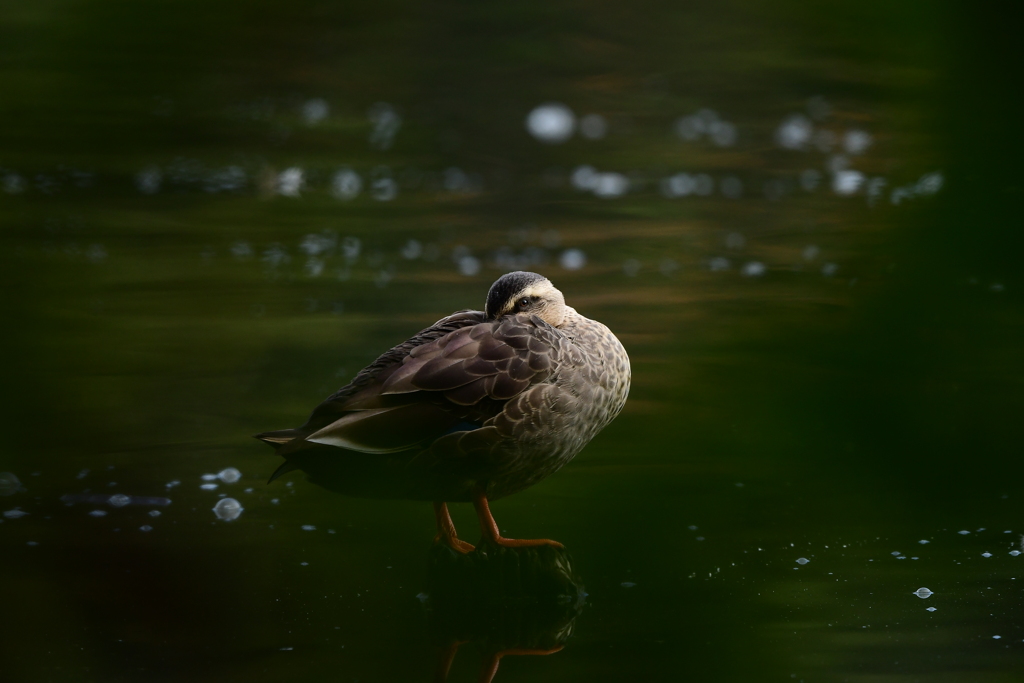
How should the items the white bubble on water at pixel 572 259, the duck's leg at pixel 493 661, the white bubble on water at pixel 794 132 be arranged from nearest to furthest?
the duck's leg at pixel 493 661, the white bubble on water at pixel 572 259, the white bubble on water at pixel 794 132

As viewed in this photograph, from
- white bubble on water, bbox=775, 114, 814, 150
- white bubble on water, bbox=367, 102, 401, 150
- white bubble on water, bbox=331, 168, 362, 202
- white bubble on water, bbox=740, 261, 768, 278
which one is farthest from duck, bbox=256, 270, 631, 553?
white bubble on water, bbox=775, 114, 814, 150

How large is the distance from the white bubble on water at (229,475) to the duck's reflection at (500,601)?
698 mm

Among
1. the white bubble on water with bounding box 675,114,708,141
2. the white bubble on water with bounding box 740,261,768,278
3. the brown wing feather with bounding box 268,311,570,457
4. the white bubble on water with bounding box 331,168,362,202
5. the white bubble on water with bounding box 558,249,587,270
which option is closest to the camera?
the brown wing feather with bounding box 268,311,570,457

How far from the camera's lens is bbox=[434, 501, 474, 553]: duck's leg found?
2297 mm

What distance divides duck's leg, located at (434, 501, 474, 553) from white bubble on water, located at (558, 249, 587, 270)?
273cm

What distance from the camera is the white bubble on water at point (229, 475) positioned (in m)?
2.76

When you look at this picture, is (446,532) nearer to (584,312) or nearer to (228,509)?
(228,509)

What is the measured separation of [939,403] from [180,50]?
7970mm

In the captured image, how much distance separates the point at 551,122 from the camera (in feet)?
27.0

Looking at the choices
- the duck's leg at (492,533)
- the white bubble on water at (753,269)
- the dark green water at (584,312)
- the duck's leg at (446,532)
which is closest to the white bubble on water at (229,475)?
the dark green water at (584,312)

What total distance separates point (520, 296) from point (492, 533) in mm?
545

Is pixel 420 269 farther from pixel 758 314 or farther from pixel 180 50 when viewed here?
pixel 180 50

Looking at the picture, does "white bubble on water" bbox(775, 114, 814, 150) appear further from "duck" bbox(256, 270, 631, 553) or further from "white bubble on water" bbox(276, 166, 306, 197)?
"duck" bbox(256, 270, 631, 553)

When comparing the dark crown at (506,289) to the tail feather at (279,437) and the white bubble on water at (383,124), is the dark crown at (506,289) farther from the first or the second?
the white bubble on water at (383,124)
